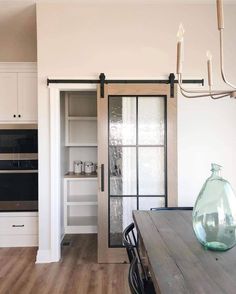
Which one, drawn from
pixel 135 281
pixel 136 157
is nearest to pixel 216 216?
pixel 135 281

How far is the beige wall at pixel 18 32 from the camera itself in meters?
3.48

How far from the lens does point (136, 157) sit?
136 inches

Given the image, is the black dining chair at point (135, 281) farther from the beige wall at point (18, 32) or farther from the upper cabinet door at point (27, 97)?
the beige wall at point (18, 32)

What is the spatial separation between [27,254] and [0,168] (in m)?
1.23

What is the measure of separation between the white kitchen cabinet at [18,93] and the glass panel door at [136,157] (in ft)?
4.27

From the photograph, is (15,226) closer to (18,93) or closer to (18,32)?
(18,93)

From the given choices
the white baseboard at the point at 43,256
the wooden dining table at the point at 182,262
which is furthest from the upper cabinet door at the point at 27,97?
the wooden dining table at the point at 182,262

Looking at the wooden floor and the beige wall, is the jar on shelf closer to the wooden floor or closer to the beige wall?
the wooden floor

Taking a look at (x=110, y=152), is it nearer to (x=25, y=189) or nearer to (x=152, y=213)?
(x=152, y=213)

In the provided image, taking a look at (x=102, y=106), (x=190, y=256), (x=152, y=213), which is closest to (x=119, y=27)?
(x=102, y=106)

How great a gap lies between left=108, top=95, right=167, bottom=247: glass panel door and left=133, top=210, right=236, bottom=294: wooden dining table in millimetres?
1253

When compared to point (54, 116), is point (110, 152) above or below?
below

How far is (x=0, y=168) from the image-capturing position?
157 inches

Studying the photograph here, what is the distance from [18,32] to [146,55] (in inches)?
78.8
